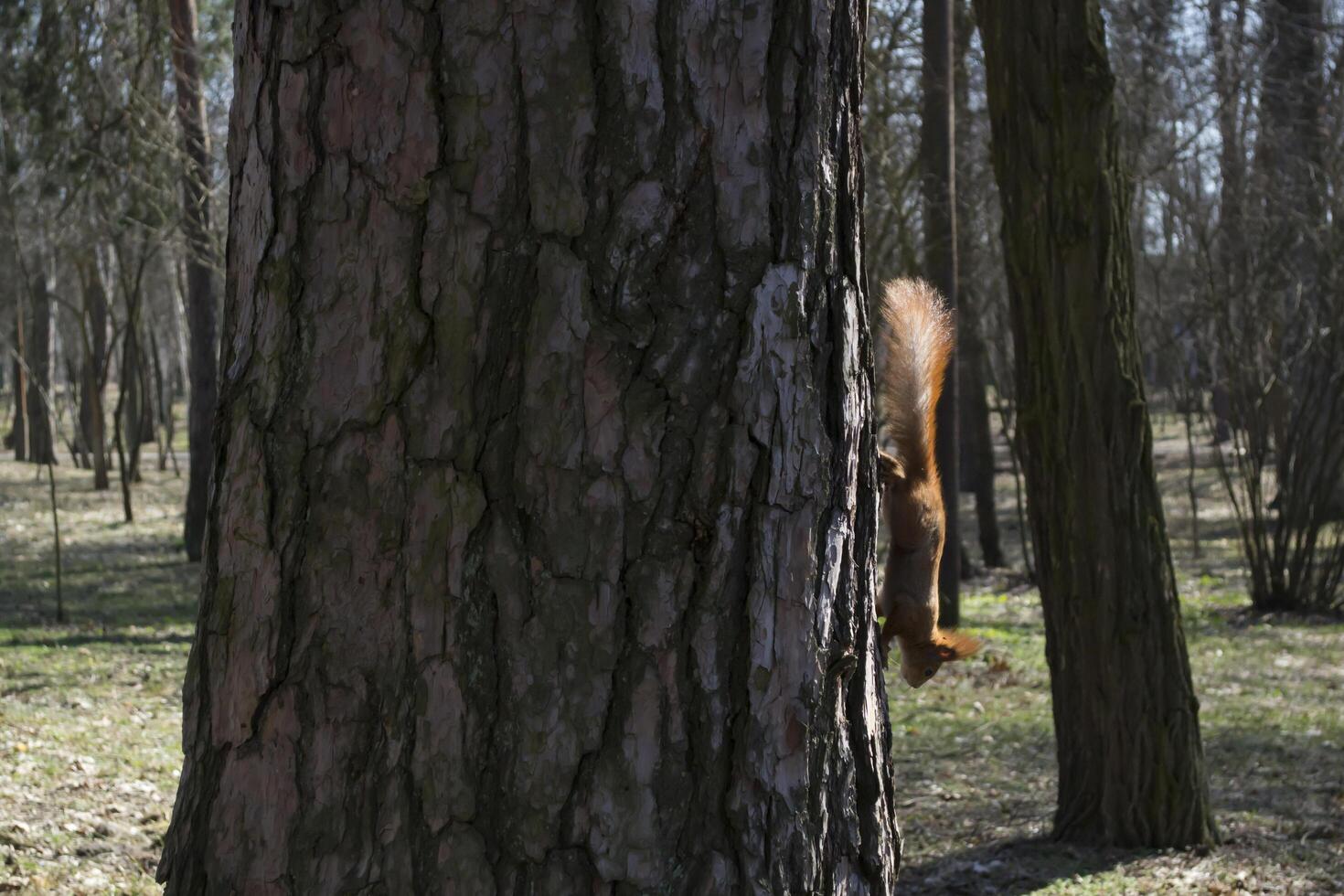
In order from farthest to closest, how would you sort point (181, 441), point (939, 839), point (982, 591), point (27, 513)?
point (181, 441) → point (27, 513) → point (982, 591) → point (939, 839)

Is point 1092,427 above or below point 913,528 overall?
above

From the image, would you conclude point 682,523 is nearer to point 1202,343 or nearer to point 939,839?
point 939,839

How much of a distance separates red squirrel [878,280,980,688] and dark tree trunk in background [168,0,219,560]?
8789mm

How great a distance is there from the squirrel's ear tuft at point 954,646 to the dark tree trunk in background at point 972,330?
7957 mm

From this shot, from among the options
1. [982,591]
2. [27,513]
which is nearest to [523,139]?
[982,591]

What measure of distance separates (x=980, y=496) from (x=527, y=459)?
40.7ft

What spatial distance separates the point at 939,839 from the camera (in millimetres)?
5273

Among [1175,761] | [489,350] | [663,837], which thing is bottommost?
[1175,761]

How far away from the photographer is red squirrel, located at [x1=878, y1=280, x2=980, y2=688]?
2.73 meters

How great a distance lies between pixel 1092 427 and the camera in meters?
4.73

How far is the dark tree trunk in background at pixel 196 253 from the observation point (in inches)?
458

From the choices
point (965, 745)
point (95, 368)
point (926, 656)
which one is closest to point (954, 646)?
point (926, 656)

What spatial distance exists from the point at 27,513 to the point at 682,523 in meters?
17.0

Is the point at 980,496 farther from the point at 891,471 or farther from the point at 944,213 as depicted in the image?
the point at 891,471
